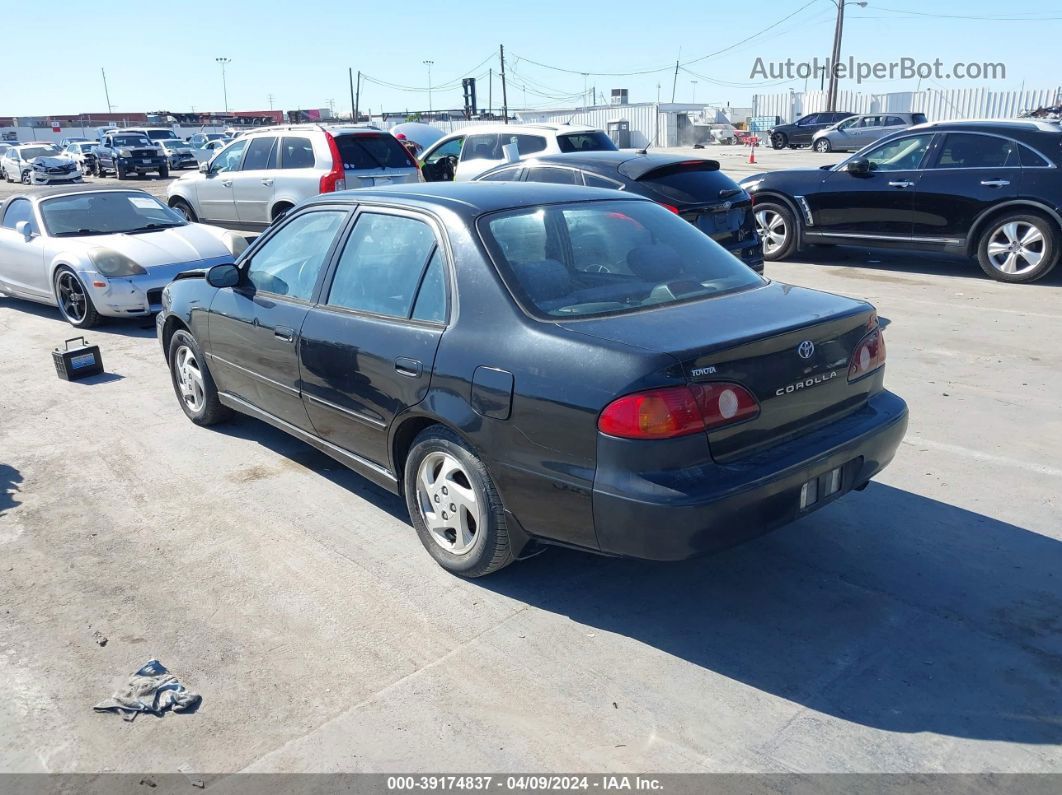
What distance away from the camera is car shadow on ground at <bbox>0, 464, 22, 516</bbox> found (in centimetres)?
503

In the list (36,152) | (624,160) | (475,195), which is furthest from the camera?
(36,152)

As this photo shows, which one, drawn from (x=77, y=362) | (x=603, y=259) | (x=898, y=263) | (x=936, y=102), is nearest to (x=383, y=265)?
(x=603, y=259)

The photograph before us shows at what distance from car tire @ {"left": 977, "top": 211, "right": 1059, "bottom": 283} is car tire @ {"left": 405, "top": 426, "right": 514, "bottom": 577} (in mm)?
8275

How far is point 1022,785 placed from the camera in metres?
2.74

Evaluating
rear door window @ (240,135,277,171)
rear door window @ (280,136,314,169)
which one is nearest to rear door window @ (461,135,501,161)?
rear door window @ (280,136,314,169)

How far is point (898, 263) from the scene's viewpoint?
11.5 meters

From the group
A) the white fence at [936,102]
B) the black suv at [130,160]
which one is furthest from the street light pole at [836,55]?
the black suv at [130,160]

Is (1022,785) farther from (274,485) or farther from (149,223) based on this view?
(149,223)

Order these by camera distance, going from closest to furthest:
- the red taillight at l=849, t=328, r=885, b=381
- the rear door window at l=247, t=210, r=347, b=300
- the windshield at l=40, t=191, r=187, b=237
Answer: the red taillight at l=849, t=328, r=885, b=381, the rear door window at l=247, t=210, r=347, b=300, the windshield at l=40, t=191, r=187, b=237

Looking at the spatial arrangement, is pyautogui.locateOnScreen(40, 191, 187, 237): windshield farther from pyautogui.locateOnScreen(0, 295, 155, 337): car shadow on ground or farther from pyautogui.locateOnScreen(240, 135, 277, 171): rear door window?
pyautogui.locateOnScreen(240, 135, 277, 171): rear door window

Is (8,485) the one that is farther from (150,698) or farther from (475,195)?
(475,195)

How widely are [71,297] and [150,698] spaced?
7.23 m

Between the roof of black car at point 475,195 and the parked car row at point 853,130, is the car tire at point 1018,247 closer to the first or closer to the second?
the roof of black car at point 475,195

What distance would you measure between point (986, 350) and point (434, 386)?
17.9 feet
